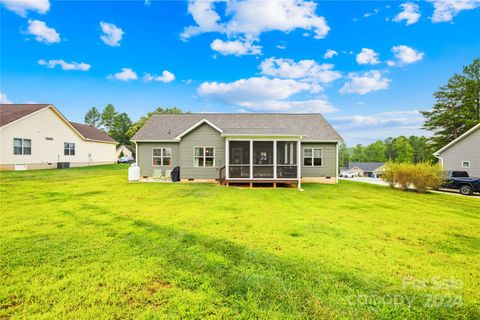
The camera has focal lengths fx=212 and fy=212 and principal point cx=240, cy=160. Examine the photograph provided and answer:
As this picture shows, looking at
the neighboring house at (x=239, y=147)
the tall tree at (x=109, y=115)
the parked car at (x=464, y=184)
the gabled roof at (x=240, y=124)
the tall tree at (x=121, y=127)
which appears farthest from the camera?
the tall tree at (x=109, y=115)

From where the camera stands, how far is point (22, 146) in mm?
20453

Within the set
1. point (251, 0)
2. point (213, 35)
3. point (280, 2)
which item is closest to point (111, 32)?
point (213, 35)

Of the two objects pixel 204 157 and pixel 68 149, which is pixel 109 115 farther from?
pixel 204 157

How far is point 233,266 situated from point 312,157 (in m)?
14.2

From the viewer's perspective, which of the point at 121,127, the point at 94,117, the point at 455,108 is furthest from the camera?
the point at 94,117

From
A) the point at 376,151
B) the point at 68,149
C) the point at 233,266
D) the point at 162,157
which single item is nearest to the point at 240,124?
the point at 162,157

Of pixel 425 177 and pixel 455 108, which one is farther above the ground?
pixel 455 108

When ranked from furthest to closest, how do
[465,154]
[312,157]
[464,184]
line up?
1. [465,154]
2. [312,157]
3. [464,184]

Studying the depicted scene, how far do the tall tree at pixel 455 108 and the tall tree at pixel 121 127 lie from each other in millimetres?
76695

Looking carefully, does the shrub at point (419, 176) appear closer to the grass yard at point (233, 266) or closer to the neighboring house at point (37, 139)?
the grass yard at point (233, 266)

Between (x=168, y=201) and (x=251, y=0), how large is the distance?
1395 cm

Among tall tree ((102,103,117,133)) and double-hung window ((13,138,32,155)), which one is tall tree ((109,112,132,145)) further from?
double-hung window ((13,138,32,155))

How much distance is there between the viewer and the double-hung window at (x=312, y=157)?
16469 millimetres

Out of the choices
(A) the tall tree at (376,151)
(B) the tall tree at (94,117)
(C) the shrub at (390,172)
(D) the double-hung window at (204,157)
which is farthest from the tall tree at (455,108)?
(B) the tall tree at (94,117)
